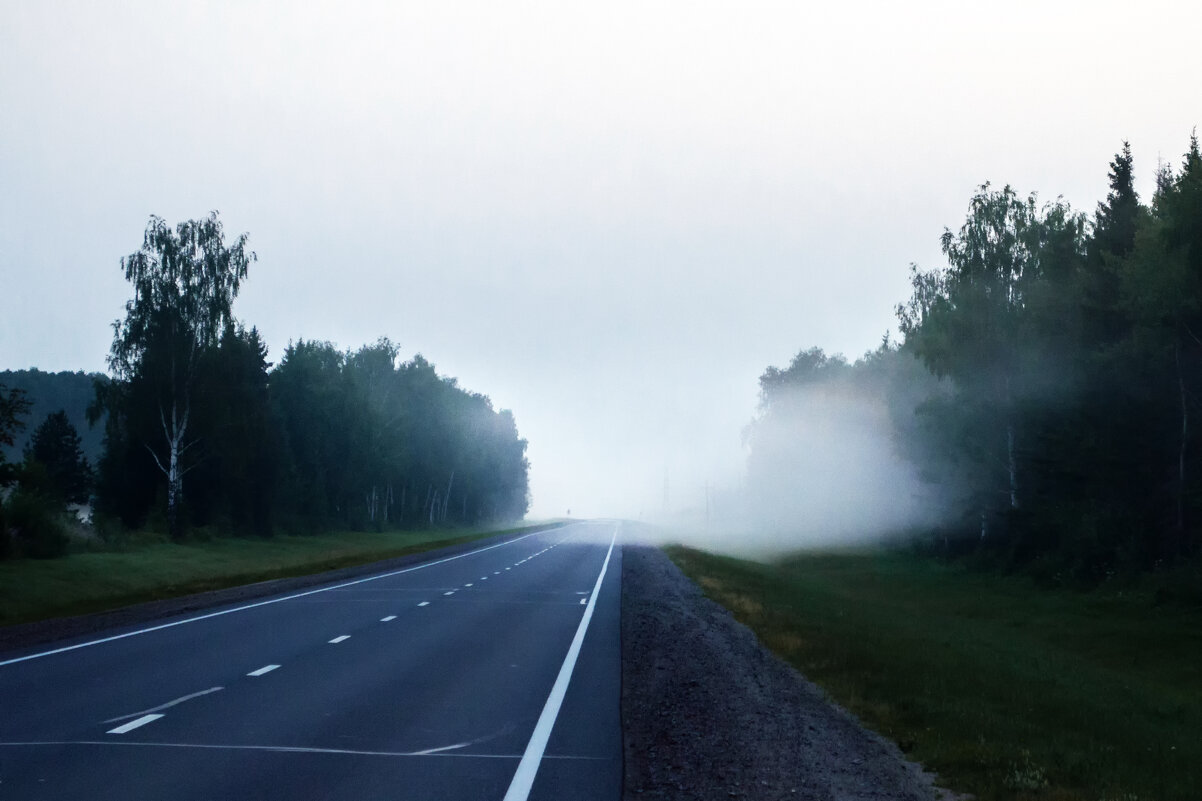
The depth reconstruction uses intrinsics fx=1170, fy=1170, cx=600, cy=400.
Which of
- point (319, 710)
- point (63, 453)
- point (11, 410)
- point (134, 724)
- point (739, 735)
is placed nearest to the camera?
point (134, 724)

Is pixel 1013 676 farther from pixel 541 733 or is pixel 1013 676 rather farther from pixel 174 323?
pixel 174 323

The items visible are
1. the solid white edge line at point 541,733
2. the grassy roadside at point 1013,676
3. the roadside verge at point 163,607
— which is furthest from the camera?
the roadside verge at point 163,607

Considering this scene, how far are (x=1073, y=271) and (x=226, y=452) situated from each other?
40391 millimetres

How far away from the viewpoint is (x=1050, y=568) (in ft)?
124

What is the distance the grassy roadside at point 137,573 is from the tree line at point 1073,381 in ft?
85.6

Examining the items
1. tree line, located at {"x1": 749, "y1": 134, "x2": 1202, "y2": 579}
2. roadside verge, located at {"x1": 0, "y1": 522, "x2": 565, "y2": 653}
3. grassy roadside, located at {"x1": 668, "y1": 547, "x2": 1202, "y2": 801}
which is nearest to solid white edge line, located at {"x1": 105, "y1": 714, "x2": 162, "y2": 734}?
grassy roadside, located at {"x1": 668, "y1": 547, "x2": 1202, "y2": 801}

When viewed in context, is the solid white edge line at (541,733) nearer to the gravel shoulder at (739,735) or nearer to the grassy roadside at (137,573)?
the gravel shoulder at (739,735)

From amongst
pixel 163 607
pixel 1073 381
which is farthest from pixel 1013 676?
pixel 1073 381

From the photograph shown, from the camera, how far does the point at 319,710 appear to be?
36.6 ft

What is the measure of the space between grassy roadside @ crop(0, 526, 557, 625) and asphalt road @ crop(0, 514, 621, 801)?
7.05m

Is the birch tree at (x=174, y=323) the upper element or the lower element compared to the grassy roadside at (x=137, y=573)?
upper

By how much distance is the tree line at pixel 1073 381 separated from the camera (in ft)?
107

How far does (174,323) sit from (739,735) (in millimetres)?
50866

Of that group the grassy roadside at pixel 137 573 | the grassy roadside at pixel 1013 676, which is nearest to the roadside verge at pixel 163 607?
the grassy roadside at pixel 137 573
